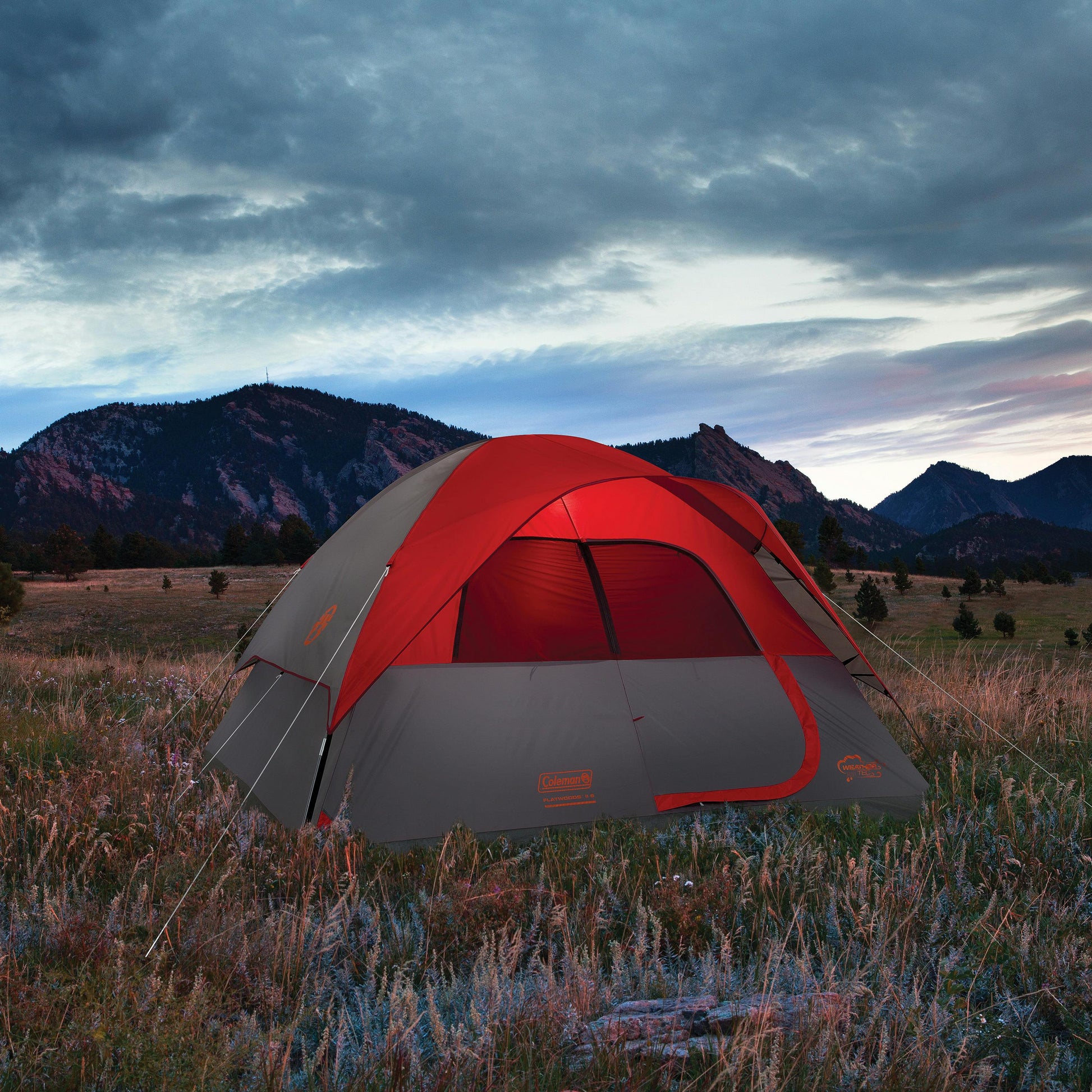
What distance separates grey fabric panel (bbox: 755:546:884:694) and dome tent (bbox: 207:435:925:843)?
15 millimetres

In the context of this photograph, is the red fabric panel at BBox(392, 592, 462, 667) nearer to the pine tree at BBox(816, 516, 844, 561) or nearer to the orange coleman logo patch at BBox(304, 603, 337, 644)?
the orange coleman logo patch at BBox(304, 603, 337, 644)

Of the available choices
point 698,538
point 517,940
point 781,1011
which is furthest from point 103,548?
point 781,1011

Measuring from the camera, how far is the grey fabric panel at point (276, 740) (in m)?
4.27

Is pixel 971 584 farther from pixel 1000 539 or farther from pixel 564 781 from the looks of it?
pixel 1000 539

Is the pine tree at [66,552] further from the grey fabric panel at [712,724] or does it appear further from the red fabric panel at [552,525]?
the grey fabric panel at [712,724]

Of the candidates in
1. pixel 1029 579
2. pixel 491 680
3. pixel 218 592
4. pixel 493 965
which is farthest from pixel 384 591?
pixel 1029 579

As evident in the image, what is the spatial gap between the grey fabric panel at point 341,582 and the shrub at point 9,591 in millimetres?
23118

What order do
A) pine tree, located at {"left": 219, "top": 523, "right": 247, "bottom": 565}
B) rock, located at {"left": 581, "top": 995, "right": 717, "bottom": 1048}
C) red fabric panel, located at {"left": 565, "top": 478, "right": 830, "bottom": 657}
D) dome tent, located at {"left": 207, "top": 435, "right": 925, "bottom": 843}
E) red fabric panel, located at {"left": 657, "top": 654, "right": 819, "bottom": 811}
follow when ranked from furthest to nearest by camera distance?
pine tree, located at {"left": 219, "top": 523, "right": 247, "bottom": 565} → red fabric panel, located at {"left": 565, "top": 478, "right": 830, "bottom": 657} → red fabric panel, located at {"left": 657, "top": 654, "right": 819, "bottom": 811} → dome tent, located at {"left": 207, "top": 435, "right": 925, "bottom": 843} → rock, located at {"left": 581, "top": 995, "right": 717, "bottom": 1048}

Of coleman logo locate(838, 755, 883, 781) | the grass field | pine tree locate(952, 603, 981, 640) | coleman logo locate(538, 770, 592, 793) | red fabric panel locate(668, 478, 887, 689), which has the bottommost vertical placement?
pine tree locate(952, 603, 981, 640)

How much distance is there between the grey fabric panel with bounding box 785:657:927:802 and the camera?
4.72 m

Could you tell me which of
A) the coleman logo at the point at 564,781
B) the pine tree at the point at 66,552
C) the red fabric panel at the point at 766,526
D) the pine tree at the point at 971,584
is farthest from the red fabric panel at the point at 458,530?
the pine tree at the point at 66,552

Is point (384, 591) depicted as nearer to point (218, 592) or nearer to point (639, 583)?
point (639, 583)

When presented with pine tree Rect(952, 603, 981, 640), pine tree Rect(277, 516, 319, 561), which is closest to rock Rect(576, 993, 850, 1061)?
pine tree Rect(952, 603, 981, 640)

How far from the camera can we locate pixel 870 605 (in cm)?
2923
